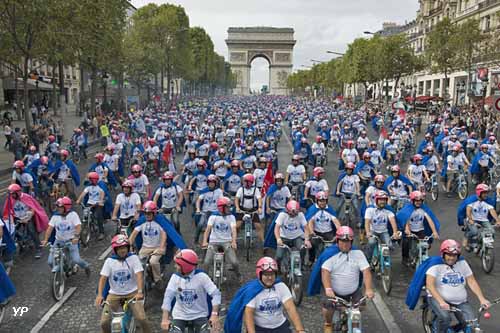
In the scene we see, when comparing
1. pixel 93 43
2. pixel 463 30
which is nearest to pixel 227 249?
pixel 93 43

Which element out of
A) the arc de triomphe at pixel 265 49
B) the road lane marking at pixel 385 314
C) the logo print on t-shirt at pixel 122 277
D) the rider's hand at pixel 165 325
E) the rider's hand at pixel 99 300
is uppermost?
the arc de triomphe at pixel 265 49

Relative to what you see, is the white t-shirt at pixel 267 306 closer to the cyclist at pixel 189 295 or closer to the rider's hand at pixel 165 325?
the cyclist at pixel 189 295

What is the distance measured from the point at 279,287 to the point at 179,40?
204ft

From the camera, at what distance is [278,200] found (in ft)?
35.3

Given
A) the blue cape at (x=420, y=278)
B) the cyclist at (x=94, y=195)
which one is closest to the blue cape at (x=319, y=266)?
the blue cape at (x=420, y=278)

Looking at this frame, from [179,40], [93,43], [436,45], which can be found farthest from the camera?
[179,40]

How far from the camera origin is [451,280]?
6000 millimetres

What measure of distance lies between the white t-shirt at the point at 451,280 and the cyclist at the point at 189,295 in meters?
2.72

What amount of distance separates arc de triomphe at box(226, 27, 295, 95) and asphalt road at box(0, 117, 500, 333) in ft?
448

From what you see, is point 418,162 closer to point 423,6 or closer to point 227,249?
point 227,249

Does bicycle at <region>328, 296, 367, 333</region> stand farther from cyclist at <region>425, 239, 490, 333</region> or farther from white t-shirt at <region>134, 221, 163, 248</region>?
white t-shirt at <region>134, 221, 163, 248</region>

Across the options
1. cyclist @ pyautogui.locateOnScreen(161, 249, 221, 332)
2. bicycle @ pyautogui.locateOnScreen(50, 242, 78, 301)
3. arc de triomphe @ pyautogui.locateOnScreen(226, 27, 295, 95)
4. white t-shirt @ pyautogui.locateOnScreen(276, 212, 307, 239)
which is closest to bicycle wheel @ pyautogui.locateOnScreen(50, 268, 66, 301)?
bicycle @ pyautogui.locateOnScreen(50, 242, 78, 301)

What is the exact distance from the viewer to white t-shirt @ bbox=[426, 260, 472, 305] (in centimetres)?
595

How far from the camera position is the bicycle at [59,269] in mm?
7941
